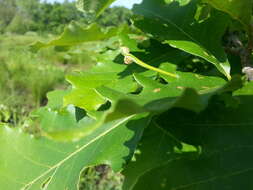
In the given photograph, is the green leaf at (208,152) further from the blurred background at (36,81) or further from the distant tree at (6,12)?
the distant tree at (6,12)

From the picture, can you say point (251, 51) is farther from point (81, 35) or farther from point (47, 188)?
point (47, 188)

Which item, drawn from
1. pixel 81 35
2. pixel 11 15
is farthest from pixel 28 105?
pixel 11 15

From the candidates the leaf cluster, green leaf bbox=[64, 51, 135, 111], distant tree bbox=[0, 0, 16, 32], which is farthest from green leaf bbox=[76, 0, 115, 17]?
distant tree bbox=[0, 0, 16, 32]

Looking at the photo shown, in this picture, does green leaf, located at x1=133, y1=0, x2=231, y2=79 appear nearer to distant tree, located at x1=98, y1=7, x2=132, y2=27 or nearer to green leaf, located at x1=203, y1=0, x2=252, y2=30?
green leaf, located at x1=203, y1=0, x2=252, y2=30

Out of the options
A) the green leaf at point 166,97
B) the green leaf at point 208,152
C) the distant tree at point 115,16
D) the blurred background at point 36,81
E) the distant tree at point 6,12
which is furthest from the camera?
the distant tree at point 6,12

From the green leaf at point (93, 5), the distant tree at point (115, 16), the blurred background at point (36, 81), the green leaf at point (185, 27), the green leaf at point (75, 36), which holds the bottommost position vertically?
the distant tree at point (115, 16)

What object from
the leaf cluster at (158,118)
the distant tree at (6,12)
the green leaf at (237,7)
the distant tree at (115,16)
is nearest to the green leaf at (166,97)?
the leaf cluster at (158,118)

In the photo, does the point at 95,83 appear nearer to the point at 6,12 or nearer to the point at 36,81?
the point at 36,81
